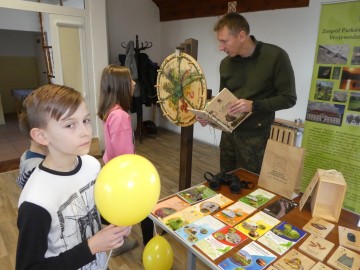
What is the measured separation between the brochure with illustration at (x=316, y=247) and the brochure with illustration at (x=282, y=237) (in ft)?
0.11

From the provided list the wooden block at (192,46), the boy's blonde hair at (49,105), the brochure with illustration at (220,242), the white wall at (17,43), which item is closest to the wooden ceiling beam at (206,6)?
the wooden block at (192,46)

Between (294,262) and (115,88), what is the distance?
1327 mm

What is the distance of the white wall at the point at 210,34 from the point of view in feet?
9.71

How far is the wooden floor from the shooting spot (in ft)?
6.03

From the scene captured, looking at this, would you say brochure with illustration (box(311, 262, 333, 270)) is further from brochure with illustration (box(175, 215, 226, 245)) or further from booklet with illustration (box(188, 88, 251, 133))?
booklet with illustration (box(188, 88, 251, 133))

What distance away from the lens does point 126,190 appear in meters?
0.67

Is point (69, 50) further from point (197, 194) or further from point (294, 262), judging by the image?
point (294, 262)

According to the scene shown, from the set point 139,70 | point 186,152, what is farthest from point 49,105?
point 139,70

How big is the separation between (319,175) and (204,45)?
3472mm

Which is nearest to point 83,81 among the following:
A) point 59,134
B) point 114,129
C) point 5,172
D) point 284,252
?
point 5,172

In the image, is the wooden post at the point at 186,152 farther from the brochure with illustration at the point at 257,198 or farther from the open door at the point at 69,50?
the open door at the point at 69,50

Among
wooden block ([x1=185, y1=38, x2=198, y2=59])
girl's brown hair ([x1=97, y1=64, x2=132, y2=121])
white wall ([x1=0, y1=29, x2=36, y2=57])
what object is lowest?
girl's brown hair ([x1=97, y1=64, x2=132, y2=121])

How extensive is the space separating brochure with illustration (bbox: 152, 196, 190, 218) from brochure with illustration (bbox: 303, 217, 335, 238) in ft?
1.74

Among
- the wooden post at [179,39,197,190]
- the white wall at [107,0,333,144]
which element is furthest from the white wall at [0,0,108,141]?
the wooden post at [179,39,197,190]
